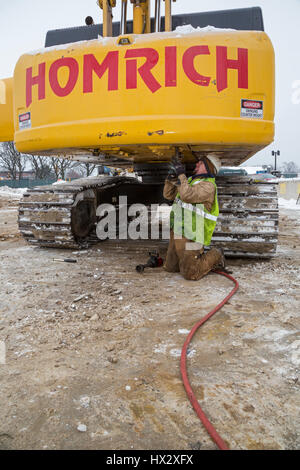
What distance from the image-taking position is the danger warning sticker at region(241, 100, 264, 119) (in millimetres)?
3041

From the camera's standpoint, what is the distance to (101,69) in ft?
9.93

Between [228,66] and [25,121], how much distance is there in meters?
2.03

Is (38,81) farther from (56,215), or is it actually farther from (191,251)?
(191,251)

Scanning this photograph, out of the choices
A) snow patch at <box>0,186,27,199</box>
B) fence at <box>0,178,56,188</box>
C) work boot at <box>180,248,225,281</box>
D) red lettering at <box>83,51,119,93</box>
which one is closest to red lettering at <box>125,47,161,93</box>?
red lettering at <box>83,51,119,93</box>

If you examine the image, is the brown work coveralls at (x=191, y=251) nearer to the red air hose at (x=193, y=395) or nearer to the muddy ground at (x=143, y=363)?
the muddy ground at (x=143, y=363)

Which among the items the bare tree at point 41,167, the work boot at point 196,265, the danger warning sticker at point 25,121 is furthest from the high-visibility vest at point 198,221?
the bare tree at point 41,167

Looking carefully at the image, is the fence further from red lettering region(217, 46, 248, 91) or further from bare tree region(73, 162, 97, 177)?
red lettering region(217, 46, 248, 91)

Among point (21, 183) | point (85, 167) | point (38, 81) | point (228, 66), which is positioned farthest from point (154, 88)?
point (85, 167)

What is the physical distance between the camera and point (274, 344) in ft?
7.26

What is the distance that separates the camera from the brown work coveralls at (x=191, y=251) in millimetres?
3643

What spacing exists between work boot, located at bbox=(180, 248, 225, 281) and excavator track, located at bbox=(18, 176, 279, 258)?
600 mm
